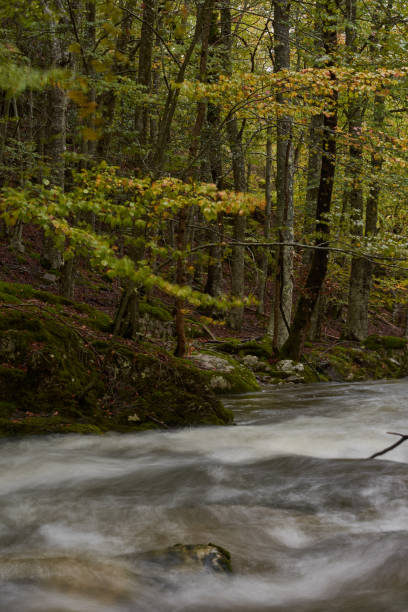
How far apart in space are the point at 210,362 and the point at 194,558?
284 inches

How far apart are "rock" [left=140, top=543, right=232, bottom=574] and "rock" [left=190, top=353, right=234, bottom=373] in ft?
22.0

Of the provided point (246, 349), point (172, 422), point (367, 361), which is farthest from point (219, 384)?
point (367, 361)

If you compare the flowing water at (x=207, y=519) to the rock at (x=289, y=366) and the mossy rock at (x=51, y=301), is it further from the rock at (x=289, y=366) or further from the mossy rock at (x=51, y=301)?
the rock at (x=289, y=366)

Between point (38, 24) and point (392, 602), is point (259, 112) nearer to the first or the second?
point (38, 24)

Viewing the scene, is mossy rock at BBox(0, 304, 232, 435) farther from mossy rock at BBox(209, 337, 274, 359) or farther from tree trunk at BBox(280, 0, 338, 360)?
mossy rock at BBox(209, 337, 274, 359)

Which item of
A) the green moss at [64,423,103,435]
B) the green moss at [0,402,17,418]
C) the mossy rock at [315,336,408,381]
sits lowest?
the mossy rock at [315,336,408,381]

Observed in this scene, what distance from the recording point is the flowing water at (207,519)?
9.91 feet

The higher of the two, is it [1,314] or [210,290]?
[1,314]

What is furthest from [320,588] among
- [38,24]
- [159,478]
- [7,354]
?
[38,24]

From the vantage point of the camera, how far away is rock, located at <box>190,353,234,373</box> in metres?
10.2

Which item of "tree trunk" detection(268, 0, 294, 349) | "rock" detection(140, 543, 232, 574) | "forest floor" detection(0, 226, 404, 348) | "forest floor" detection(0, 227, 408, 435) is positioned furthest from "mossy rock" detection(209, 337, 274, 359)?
"rock" detection(140, 543, 232, 574)

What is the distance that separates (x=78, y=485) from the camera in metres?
4.95

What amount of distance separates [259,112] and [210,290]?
9.27 meters

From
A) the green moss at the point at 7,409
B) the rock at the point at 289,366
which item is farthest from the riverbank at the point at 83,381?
the rock at the point at 289,366
